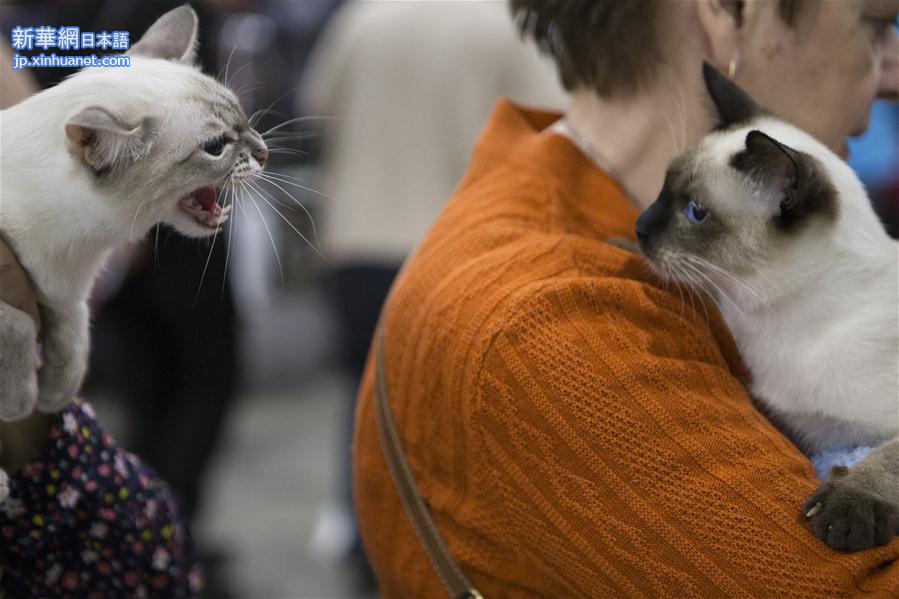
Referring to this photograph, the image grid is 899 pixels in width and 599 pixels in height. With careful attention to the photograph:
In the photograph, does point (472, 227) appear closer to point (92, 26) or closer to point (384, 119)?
point (92, 26)

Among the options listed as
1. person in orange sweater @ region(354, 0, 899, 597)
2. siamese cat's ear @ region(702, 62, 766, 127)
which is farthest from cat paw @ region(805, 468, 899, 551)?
siamese cat's ear @ region(702, 62, 766, 127)

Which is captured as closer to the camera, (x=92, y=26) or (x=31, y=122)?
(x=31, y=122)

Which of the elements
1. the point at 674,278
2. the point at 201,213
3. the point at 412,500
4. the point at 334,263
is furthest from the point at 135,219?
the point at 334,263

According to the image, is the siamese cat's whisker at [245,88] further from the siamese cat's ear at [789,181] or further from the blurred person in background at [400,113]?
the blurred person in background at [400,113]

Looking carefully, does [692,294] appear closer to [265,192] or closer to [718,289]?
[718,289]

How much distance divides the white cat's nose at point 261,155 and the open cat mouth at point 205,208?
52 millimetres

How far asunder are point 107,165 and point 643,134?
752 mm

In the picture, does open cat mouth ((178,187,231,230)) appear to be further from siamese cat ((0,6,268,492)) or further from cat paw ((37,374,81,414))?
cat paw ((37,374,81,414))

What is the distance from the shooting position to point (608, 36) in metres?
1.24

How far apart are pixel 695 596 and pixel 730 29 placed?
0.72m

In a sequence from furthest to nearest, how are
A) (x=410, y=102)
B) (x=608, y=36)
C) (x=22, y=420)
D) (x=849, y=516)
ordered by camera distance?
(x=410, y=102), (x=608, y=36), (x=22, y=420), (x=849, y=516)

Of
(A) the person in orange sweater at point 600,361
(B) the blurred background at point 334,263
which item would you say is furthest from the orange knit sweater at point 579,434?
(B) the blurred background at point 334,263

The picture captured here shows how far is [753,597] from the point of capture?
878mm

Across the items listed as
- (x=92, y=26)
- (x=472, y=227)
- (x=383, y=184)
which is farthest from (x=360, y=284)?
(x=92, y=26)
